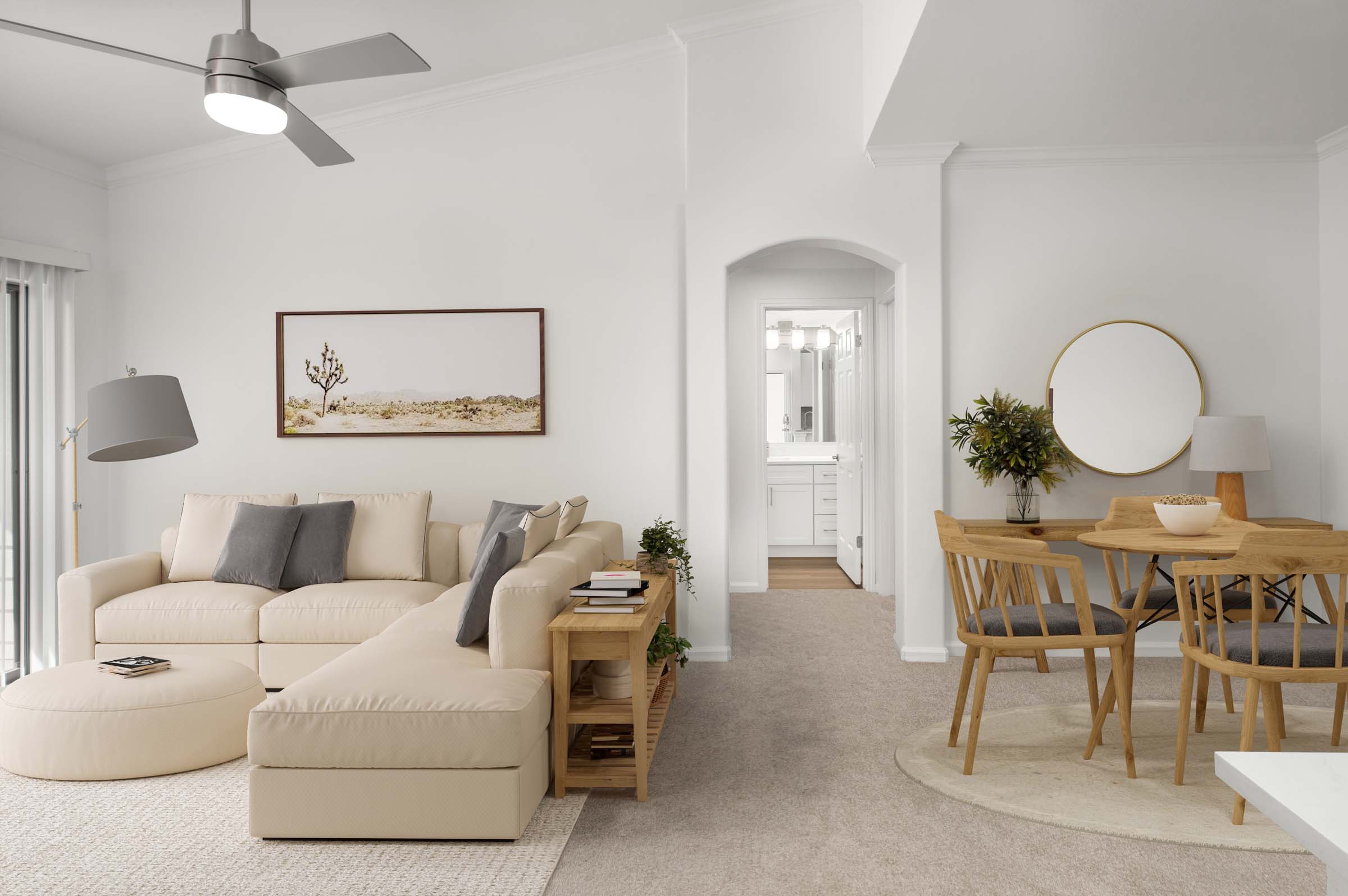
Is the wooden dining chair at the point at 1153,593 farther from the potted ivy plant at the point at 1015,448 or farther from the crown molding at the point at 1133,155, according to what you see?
the crown molding at the point at 1133,155

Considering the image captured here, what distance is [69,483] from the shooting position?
4.58m

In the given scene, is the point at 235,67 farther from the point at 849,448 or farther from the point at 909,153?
the point at 849,448

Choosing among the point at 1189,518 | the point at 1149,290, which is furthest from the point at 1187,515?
the point at 1149,290

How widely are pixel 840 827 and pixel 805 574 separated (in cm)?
450

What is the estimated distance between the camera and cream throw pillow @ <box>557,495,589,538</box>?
3.98m

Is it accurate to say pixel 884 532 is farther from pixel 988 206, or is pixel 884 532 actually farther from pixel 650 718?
pixel 650 718

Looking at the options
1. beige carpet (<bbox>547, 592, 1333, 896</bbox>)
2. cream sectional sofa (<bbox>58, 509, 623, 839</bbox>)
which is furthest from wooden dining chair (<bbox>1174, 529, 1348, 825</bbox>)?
cream sectional sofa (<bbox>58, 509, 623, 839</bbox>)

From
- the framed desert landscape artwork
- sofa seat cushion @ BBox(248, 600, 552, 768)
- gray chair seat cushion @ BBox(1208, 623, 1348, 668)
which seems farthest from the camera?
the framed desert landscape artwork

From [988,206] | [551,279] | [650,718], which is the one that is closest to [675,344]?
[551,279]

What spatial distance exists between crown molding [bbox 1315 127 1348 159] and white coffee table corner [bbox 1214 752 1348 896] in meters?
4.51

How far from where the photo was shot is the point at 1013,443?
169 inches

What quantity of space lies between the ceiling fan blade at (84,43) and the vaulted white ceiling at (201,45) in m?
1.29

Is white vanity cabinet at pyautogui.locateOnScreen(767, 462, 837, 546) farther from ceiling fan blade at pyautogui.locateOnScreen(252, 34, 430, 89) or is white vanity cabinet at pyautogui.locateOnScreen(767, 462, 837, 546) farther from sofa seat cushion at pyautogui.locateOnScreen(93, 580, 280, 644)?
ceiling fan blade at pyautogui.locateOnScreen(252, 34, 430, 89)

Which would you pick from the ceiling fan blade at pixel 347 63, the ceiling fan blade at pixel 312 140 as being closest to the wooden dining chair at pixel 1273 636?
the ceiling fan blade at pixel 347 63
